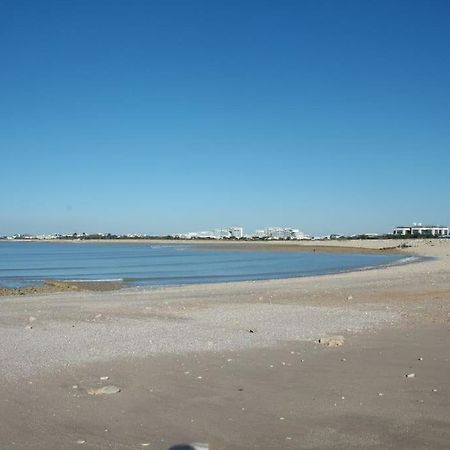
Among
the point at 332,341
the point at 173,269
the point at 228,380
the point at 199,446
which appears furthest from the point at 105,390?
the point at 173,269

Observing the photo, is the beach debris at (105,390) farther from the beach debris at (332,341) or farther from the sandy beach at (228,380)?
the beach debris at (332,341)

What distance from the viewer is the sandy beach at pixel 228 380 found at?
595 centimetres

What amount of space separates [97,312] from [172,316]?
2447mm

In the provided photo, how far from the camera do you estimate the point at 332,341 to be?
35.0 ft

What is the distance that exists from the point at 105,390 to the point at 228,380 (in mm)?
1705

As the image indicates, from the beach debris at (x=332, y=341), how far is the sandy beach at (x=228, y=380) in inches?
1.6

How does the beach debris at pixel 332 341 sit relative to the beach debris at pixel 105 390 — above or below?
above

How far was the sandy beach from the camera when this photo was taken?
5.95 meters

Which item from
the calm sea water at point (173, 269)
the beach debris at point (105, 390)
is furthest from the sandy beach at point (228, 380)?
the calm sea water at point (173, 269)

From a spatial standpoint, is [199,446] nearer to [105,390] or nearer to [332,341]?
[105,390]

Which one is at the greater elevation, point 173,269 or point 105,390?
point 105,390

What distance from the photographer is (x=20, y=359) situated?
9516 millimetres

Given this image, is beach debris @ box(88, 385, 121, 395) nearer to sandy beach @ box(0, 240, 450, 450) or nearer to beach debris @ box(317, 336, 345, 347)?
sandy beach @ box(0, 240, 450, 450)

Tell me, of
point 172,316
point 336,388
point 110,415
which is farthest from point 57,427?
point 172,316
